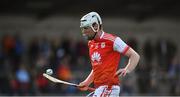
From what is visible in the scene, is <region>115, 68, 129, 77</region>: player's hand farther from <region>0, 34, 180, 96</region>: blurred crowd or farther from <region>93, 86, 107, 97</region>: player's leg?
<region>0, 34, 180, 96</region>: blurred crowd

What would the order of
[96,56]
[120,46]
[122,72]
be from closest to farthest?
[122,72] → [120,46] → [96,56]

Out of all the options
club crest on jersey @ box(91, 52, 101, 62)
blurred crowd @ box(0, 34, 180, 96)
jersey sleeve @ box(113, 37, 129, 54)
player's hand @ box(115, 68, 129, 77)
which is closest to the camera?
player's hand @ box(115, 68, 129, 77)

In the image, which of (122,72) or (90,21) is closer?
(122,72)

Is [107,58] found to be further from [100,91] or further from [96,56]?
[100,91]

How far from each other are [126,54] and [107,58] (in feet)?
0.81

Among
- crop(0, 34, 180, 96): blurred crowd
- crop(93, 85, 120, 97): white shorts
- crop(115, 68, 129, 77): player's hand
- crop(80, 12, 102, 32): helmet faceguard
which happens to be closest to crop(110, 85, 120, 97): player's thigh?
crop(93, 85, 120, 97): white shorts

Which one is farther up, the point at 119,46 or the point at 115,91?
the point at 119,46

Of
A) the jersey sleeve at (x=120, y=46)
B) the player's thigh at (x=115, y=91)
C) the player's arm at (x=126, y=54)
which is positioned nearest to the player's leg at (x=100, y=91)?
the player's thigh at (x=115, y=91)

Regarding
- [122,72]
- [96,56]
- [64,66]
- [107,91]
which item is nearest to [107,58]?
[96,56]

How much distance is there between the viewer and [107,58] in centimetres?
926

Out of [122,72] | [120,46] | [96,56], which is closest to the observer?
[122,72]

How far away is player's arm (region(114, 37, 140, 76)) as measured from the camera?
9.10 m

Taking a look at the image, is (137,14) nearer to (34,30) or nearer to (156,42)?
(156,42)

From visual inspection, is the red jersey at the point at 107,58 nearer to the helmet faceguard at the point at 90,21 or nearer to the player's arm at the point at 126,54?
the player's arm at the point at 126,54
